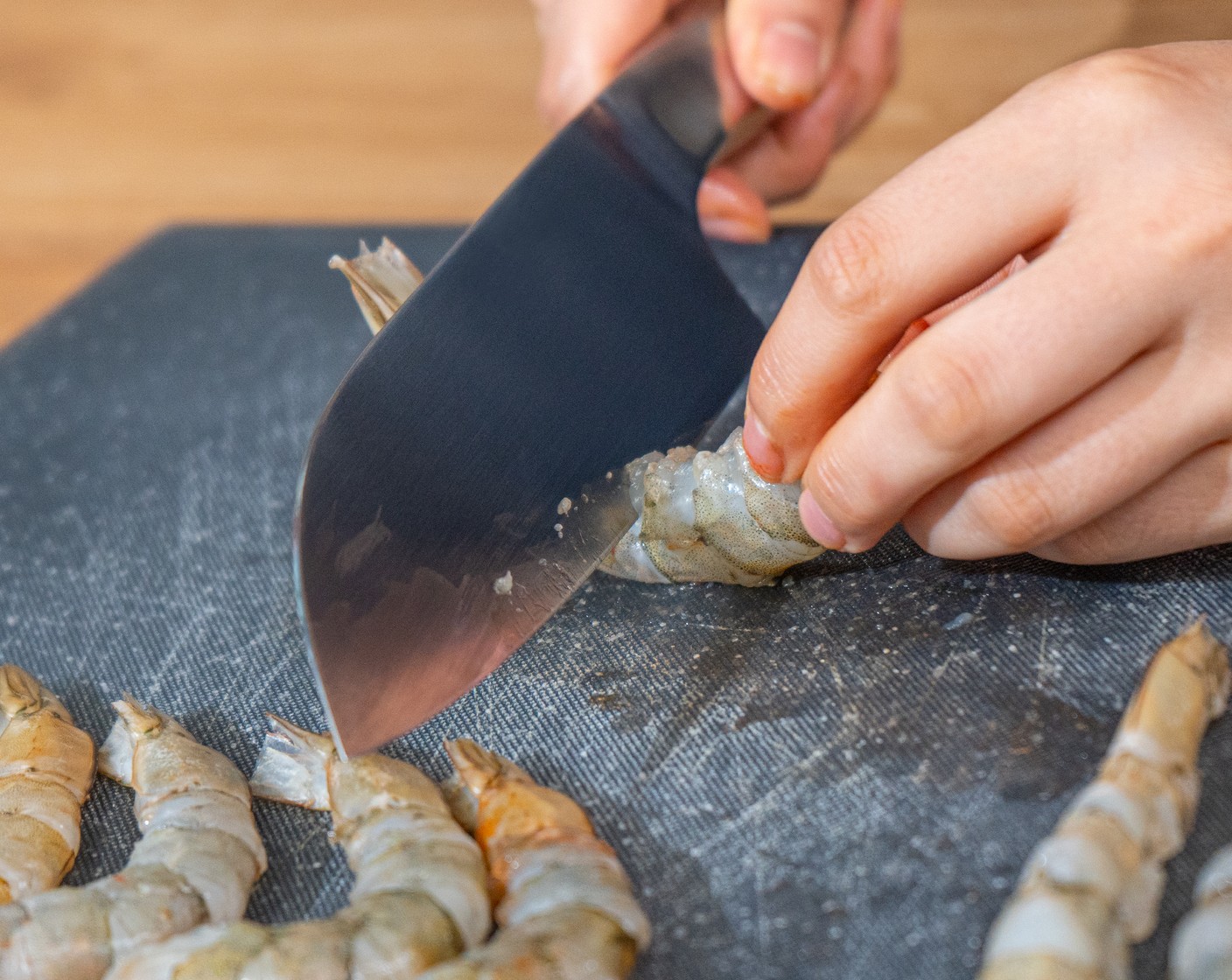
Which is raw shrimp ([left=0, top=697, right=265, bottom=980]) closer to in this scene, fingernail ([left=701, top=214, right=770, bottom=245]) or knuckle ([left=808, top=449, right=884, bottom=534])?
knuckle ([left=808, top=449, right=884, bottom=534])

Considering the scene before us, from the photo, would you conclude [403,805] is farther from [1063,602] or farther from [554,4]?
[554,4]

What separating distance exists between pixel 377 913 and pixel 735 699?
28 cm

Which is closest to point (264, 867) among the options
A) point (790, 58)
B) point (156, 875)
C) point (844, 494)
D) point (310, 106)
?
point (156, 875)

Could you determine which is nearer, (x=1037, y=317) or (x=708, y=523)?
(x=1037, y=317)

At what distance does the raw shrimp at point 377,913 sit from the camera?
66 centimetres

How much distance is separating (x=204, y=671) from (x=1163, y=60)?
0.81 metres

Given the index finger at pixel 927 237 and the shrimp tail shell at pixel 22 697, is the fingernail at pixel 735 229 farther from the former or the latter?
the shrimp tail shell at pixel 22 697

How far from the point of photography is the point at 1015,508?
76 cm

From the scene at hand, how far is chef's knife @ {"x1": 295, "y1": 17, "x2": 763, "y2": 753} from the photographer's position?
742 millimetres

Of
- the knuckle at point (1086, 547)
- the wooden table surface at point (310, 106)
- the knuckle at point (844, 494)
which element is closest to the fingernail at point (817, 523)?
the knuckle at point (844, 494)

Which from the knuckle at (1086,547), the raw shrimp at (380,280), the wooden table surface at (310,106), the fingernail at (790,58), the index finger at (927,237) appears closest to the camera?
the index finger at (927,237)

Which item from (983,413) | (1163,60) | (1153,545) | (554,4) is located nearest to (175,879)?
(983,413)

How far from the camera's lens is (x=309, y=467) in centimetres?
74

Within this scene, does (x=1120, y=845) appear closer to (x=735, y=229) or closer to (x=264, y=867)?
(x=264, y=867)
